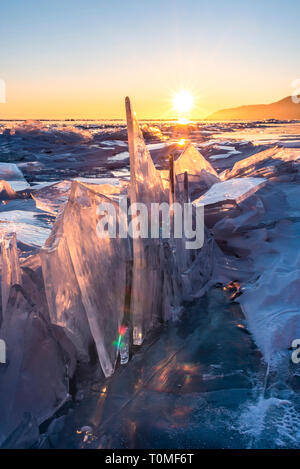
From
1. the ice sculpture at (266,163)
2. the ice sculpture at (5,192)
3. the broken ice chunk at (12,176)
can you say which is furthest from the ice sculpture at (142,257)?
the broken ice chunk at (12,176)

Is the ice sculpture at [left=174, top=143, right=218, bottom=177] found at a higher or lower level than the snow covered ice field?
higher

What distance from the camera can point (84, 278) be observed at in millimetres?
1520

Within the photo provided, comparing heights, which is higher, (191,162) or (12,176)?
(191,162)

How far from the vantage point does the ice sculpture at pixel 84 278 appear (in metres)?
1.40

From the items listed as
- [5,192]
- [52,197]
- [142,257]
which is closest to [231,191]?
[142,257]

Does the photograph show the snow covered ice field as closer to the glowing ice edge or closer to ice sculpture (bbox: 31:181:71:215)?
the glowing ice edge

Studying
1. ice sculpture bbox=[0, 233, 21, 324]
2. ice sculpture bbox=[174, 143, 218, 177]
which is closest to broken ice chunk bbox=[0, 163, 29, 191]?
ice sculpture bbox=[174, 143, 218, 177]

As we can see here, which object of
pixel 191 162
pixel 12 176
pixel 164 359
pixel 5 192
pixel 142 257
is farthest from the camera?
pixel 12 176

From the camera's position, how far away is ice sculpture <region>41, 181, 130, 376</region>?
55.2 inches

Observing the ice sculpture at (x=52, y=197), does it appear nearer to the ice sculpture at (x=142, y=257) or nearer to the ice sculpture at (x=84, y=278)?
the ice sculpture at (x=142, y=257)

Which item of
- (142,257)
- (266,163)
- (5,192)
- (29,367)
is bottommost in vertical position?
(29,367)

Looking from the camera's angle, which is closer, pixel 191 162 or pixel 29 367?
pixel 29 367

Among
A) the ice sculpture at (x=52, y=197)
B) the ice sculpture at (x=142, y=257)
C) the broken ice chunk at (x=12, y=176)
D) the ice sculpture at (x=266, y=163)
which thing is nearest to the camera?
the ice sculpture at (x=142, y=257)

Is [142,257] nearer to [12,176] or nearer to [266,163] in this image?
[266,163]
